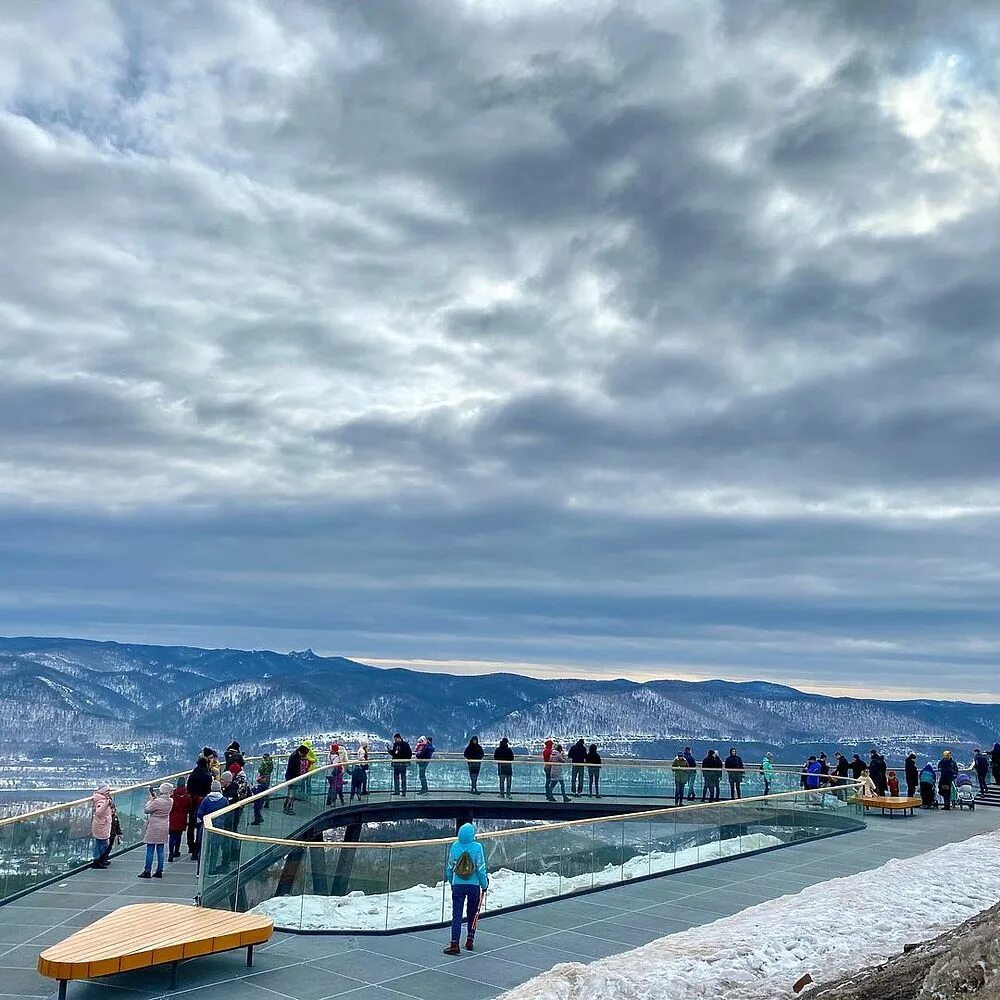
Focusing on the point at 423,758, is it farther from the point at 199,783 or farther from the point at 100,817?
the point at 100,817

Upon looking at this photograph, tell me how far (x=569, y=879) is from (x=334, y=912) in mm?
4248

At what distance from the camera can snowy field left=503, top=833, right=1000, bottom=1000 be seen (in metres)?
8.68

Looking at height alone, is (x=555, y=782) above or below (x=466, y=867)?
above

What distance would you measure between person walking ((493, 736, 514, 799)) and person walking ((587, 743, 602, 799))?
232 centimetres

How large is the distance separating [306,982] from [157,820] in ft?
21.9

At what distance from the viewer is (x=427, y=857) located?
12672 mm

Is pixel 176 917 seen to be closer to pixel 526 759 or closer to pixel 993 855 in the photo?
pixel 993 855

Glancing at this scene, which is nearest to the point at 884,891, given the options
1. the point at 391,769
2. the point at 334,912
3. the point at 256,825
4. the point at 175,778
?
the point at 334,912

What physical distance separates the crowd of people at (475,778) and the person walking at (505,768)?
30 millimetres

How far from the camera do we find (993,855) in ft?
57.1

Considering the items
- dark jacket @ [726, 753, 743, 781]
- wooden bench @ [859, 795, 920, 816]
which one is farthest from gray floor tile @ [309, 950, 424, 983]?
wooden bench @ [859, 795, 920, 816]

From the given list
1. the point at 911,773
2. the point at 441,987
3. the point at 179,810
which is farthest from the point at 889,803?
the point at 441,987

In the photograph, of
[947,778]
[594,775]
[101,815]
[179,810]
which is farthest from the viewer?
[947,778]

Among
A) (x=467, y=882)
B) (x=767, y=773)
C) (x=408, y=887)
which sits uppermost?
(x=767, y=773)
